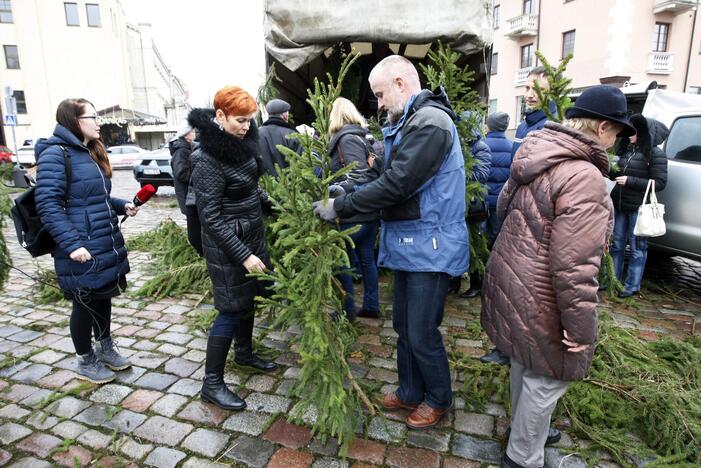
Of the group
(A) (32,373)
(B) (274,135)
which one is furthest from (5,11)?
(A) (32,373)

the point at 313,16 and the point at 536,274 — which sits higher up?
the point at 313,16

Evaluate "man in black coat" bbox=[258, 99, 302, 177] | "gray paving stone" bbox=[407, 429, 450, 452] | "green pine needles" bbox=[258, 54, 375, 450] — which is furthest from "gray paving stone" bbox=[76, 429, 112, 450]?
"man in black coat" bbox=[258, 99, 302, 177]

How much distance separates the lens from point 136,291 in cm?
523

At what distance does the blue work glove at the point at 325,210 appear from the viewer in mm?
2350

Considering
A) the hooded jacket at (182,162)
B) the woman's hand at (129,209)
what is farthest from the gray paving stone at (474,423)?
the hooded jacket at (182,162)

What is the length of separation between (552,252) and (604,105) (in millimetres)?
710

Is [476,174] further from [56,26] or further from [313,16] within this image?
[56,26]

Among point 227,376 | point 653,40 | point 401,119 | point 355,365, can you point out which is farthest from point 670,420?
point 653,40

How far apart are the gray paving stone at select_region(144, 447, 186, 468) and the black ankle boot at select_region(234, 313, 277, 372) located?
0.92 meters

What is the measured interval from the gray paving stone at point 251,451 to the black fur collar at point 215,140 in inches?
67.6

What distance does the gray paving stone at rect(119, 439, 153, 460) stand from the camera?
2566 mm

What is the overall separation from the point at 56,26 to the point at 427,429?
43.6 m

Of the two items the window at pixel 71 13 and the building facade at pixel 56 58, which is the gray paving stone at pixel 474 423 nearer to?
the building facade at pixel 56 58

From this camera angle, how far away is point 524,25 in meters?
28.8
